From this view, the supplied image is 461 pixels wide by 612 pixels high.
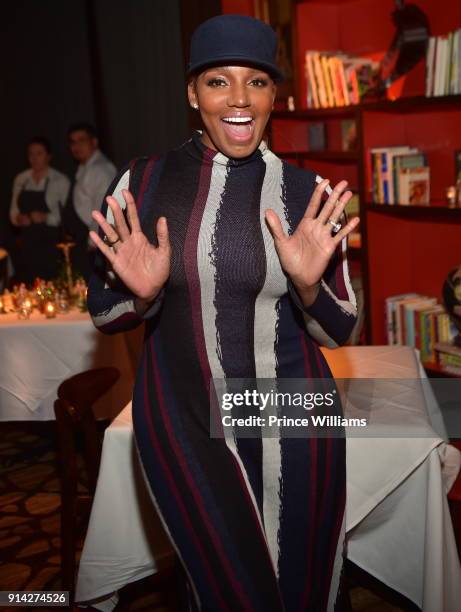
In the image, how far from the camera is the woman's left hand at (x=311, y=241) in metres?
1.42

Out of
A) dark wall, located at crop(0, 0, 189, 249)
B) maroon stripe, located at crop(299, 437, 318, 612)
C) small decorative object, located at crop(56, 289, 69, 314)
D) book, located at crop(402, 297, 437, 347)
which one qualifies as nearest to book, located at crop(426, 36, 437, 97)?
book, located at crop(402, 297, 437, 347)

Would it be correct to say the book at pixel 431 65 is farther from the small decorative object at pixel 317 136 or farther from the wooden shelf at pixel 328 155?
the small decorative object at pixel 317 136

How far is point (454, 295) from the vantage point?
3533mm

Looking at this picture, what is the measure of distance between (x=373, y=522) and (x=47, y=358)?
1933 mm

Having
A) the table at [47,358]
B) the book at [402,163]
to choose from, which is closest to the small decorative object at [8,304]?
the table at [47,358]

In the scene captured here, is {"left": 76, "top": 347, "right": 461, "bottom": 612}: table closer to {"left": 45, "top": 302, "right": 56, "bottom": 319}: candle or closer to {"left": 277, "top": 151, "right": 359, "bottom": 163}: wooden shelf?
{"left": 45, "top": 302, "right": 56, "bottom": 319}: candle

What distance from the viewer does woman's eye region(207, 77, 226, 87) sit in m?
1.50

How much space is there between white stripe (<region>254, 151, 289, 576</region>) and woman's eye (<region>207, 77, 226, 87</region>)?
224 millimetres

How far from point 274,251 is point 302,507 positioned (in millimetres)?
516

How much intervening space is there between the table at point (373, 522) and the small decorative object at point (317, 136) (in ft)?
10.7

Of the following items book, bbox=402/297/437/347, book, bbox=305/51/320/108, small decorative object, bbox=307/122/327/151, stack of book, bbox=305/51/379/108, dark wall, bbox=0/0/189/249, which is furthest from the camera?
dark wall, bbox=0/0/189/249

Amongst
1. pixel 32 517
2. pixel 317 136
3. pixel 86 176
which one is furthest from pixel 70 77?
pixel 32 517

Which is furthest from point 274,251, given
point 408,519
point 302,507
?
point 408,519

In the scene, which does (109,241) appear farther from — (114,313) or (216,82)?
(216,82)
